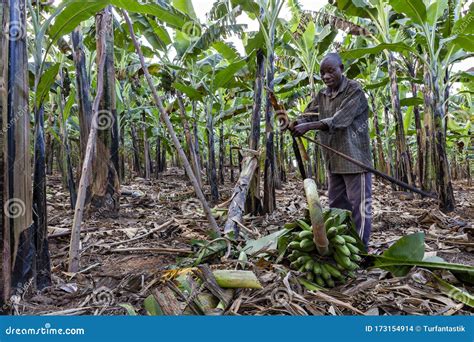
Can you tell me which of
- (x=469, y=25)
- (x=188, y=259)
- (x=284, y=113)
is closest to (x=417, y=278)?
(x=284, y=113)

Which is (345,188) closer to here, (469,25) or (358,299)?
(358,299)

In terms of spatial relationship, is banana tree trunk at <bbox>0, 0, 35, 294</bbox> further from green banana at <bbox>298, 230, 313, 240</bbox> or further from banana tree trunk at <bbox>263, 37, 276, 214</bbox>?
banana tree trunk at <bbox>263, 37, 276, 214</bbox>

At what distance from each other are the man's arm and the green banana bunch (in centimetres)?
74

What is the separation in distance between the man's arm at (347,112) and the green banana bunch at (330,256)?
745mm

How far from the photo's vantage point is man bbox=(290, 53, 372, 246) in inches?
117

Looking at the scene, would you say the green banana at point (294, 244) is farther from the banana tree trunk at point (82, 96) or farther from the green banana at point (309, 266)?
the banana tree trunk at point (82, 96)

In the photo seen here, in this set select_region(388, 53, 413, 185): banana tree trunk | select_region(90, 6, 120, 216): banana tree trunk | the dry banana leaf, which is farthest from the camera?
select_region(388, 53, 413, 185): banana tree trunk

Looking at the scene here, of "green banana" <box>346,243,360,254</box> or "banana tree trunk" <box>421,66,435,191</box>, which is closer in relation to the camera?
"green banana" <box>346,243,360,254</box>

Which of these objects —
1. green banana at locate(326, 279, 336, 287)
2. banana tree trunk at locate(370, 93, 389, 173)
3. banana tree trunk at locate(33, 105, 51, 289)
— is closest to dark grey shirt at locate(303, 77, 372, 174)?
green banana at locate(326, 279, 336, 287)

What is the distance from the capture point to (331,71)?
302 cm

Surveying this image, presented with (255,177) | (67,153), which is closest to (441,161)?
(255,177)

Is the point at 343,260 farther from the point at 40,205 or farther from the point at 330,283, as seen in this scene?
the point at 40,205

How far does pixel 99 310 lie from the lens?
2.10 meters

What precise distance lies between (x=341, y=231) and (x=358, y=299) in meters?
0.52
